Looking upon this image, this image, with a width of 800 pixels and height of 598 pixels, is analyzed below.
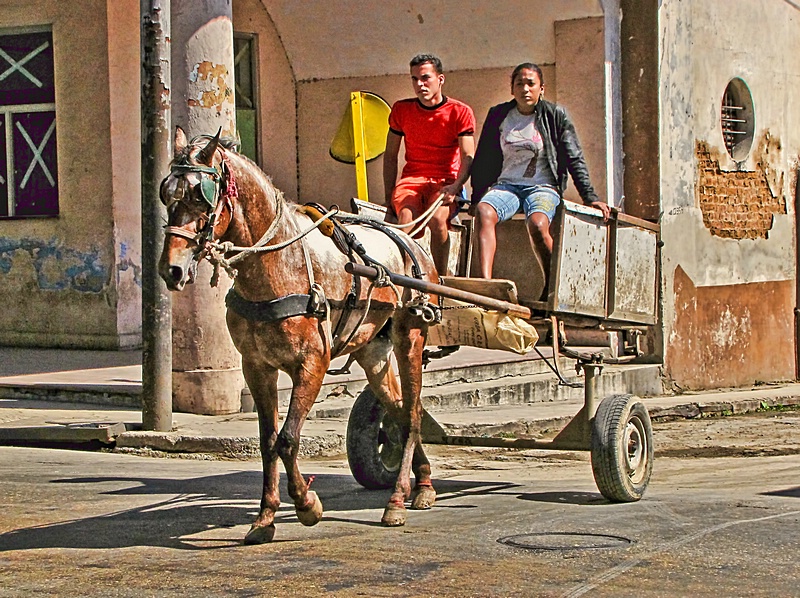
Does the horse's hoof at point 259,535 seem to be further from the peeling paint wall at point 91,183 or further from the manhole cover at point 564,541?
the peeling paint wall at point 91,183

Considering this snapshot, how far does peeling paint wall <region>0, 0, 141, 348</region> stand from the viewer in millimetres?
14703

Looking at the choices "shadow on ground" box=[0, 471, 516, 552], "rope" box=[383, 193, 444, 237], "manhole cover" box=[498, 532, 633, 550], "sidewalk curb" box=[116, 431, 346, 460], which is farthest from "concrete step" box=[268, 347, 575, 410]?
"manhole cover" box=[498, 532, 633, 550]

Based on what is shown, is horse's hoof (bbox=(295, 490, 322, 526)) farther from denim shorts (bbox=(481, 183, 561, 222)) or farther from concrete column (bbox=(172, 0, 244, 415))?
concrete column (bbox=(172, 0, 244, 415))

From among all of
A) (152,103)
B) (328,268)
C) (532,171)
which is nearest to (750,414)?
Answer: (532,171)

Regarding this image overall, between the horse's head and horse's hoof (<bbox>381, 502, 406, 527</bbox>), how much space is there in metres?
1.83

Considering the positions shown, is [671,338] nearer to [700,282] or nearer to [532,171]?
[700,282]

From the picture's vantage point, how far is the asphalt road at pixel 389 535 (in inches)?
234

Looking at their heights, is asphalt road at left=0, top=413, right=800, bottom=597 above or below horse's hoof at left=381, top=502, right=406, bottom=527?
below

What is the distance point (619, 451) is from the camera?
7891 millimetres

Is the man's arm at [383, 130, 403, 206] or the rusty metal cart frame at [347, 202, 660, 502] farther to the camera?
the man's arm at [383, 130, 403, 206]

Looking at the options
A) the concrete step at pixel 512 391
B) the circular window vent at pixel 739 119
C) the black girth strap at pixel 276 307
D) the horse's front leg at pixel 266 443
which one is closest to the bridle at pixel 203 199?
the black girth strap at pixel 276 307

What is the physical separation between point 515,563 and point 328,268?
187cm

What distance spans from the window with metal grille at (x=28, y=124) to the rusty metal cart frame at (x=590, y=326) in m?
7.74

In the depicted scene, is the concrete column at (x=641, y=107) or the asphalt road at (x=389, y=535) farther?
the concrete column at (x=641, y=107)
